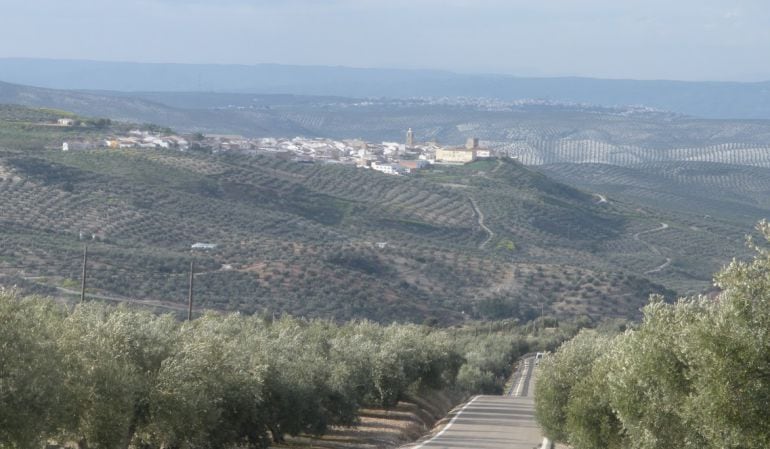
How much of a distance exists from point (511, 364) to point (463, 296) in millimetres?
15548

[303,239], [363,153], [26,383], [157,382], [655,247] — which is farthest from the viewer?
[363,153]

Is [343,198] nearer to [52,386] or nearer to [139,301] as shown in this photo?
[139,301]

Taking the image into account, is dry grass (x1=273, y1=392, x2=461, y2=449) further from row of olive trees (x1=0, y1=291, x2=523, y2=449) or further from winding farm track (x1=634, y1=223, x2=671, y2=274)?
winding farm track (x1=634, y1=223, x2=671, y2=274)

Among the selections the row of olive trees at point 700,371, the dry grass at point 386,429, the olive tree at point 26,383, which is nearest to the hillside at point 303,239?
the dry grass at point 386,429

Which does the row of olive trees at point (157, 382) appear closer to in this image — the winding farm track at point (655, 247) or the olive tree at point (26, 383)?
the olive tree at point (26, 383)

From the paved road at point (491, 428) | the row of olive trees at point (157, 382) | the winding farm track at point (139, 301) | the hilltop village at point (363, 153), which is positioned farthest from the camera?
the hilltop village at point (363, 153)

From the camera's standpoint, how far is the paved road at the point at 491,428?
104 feet

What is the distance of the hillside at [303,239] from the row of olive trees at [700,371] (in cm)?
3422

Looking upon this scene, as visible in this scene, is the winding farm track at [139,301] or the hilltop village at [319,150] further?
the hilltop village at [319,150]

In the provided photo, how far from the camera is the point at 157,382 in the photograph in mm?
21891

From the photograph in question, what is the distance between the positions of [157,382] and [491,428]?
16154 mm

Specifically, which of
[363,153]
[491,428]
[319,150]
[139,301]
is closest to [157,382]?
[491,428]

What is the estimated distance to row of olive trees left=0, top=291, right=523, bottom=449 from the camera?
1742 centimetres

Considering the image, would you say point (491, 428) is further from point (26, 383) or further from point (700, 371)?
point (700, 371)
